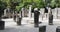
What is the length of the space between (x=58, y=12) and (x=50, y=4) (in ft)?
24.9

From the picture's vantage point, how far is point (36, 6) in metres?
35.9

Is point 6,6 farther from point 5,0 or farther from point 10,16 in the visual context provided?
point 10,16

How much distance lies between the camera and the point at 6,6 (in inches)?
1494

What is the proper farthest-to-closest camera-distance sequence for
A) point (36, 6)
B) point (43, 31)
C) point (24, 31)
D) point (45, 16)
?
1. point (36, 6)
2. point (45, 16)
3. point (24, 31)
4. point (43, 31)

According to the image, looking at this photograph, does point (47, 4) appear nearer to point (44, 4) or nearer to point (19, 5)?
point (44, 4)

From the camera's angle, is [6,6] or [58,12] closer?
[58,12]

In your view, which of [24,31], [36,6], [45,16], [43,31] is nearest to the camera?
[43,31]

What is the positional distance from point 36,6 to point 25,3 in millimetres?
2084

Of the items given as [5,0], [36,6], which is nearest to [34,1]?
[36,6]

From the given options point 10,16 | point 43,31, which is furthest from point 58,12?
point 43,31

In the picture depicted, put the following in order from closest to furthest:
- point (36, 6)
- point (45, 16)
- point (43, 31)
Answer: point (43, 31), point (45, 16), point (36, 6)

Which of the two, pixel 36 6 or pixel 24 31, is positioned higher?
pixel 36 6

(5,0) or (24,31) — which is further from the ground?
(5,0)

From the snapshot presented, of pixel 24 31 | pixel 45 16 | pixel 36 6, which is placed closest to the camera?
pixel 24 31
